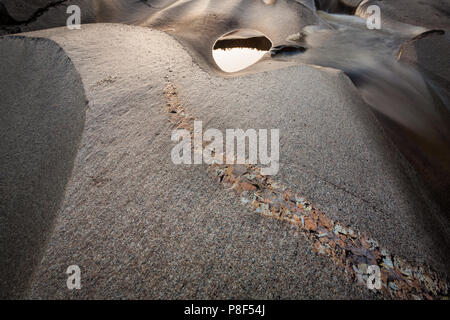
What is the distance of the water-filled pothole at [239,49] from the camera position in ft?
8.72

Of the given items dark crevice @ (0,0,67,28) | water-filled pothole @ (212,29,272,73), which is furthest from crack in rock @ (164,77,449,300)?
dark crevice @ (0,0,67,28)

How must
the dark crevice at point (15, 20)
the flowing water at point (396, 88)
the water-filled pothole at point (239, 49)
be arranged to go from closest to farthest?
the flowing water at point (396, 88) < the water-filled pothole at point (239, 49) < the dark crevice at point (15, 20)

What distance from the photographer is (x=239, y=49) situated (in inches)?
122

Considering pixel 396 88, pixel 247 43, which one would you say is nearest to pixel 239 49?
pixel 247 43

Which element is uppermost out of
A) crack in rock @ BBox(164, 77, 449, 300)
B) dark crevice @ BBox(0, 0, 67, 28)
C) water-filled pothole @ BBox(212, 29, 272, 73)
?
dark crevice @ BBox(0, 0, 67, 28)

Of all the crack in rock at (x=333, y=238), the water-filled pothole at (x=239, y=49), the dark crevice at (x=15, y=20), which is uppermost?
the dark crevice at (x=15, y=20)

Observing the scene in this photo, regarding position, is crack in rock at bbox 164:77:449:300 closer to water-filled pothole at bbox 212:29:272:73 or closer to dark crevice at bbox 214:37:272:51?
water-filled pothole at bbox 212:29:272:73

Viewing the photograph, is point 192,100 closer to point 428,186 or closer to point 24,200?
point 24,200

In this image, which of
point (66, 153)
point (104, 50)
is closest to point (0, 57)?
point (104, 50)

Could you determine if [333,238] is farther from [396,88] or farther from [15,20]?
[15,20]

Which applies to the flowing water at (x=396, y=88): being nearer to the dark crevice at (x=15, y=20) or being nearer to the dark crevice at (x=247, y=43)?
the dark crevice at (x=247, y=43)

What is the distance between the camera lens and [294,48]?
283cm

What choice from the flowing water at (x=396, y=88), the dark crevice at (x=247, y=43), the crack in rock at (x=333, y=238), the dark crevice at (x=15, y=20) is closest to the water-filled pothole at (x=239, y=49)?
the dark crevice at (x=247, y=43)

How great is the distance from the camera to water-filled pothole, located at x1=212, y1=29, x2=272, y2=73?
266 cm
